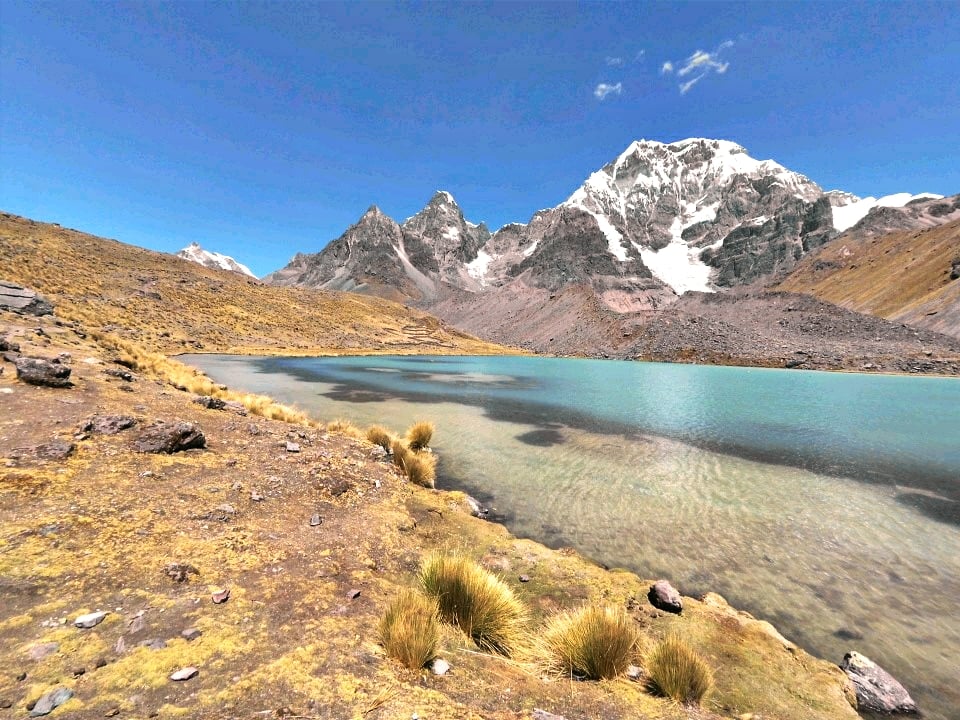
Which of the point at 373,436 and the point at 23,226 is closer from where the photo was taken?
the point at 373,436

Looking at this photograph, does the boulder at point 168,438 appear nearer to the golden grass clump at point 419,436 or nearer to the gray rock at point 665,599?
the golden grass clump at point 419,436

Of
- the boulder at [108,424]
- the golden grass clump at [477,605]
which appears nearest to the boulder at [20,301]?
the boulder at [108,424]

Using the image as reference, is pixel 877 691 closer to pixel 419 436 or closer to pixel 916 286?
pixel 419 436

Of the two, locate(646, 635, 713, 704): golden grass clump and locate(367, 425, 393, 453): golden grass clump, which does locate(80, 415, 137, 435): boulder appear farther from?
locate(646, 635, 713, 704): golden grass clump

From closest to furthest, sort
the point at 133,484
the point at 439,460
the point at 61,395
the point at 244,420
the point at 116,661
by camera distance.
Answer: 1. the point at 116,661
2. the point at 133,484
3. the point at 61,395
4. the point at 244,420
5. the point at 439,460

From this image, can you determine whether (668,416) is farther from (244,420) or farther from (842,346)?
(842,346)

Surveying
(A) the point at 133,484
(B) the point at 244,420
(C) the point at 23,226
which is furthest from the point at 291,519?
(C) the point at 23,226
